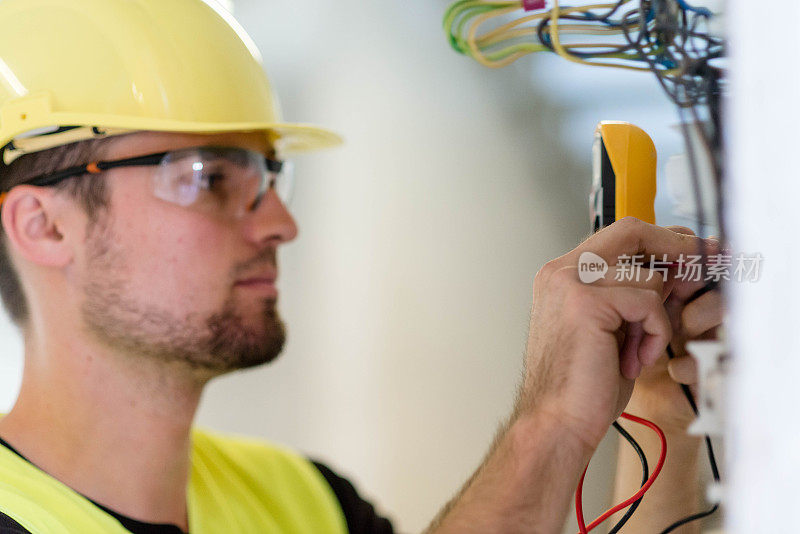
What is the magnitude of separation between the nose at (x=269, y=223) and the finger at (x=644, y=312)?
2.60 feet

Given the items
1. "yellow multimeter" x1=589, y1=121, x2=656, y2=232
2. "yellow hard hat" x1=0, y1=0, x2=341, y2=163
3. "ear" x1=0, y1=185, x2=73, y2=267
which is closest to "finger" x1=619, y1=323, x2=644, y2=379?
"yellow multimeter" x1=589, y1=121, x2=656, y2=232

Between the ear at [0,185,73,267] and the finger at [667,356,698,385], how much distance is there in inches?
39.1

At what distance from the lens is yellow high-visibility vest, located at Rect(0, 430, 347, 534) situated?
1043 mm

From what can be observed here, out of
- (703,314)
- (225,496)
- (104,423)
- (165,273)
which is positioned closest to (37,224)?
(165,273)

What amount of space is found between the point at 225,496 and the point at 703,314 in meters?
1.08

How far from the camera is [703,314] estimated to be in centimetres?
56

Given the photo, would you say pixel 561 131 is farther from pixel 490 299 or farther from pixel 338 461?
pixel 338 461

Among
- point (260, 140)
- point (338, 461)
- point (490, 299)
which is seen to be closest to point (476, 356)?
point (490, 299)

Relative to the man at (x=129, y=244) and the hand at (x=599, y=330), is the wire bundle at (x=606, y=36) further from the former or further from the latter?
the man at (x=129, y=244)

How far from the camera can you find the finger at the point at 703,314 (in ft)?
1.69

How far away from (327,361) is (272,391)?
0.23m

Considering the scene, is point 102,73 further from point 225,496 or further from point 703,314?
point 703,314

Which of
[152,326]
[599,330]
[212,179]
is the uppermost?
[212,179]

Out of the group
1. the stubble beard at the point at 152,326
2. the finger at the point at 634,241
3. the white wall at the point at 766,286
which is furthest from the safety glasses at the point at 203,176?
the white wall at the point at 766,286
